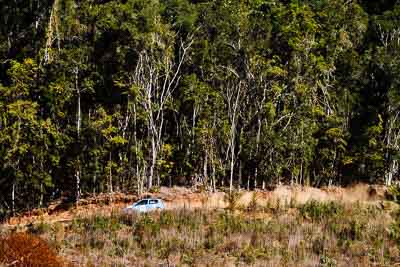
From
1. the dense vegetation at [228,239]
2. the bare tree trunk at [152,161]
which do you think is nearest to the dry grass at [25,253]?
the dense vegetation at [228,239]

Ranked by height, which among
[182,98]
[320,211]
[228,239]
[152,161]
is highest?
[182,98]

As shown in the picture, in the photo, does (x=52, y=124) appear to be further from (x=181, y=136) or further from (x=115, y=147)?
(x=181, y=136)

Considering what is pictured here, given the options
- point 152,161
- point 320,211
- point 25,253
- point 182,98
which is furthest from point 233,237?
point 182,98

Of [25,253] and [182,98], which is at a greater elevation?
[182,98]

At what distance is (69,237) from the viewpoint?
54.5 ft

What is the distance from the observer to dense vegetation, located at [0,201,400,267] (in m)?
14.7

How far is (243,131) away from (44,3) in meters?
15.9

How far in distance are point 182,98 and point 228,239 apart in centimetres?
2316

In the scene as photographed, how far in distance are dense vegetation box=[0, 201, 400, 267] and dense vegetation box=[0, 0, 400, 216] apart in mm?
17499

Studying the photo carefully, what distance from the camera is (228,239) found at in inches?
655

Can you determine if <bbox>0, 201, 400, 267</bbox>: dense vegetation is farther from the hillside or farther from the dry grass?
the dry grass

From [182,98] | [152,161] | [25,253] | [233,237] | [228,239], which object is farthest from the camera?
[182,98]

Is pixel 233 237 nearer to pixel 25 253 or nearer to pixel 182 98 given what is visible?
pixel 25 253

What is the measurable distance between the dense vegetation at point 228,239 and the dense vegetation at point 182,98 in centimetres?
1750
